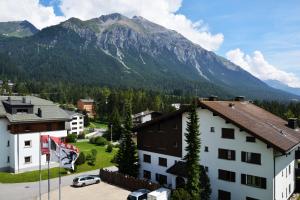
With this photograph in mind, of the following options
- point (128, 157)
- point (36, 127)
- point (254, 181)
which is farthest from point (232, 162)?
point (36, 127)

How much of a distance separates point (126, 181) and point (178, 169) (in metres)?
7.23

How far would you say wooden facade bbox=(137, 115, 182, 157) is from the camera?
41.6 meters

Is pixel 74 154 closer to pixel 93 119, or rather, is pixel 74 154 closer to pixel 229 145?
pixel 229 145

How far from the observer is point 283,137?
36.2m

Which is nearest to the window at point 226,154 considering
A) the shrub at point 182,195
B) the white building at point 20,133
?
the shrub at point 182,195

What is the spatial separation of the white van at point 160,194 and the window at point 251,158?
913 cm

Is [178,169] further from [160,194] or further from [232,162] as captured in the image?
[232,162]

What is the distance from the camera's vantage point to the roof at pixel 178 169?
125ft

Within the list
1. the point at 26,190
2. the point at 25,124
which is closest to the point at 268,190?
the point at 26,190

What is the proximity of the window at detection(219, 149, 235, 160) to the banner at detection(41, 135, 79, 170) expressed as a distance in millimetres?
16896

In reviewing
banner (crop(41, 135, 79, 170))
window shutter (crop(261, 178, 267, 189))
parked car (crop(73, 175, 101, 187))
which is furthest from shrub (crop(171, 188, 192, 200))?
parked car (crop(73, 175, 101, 187))

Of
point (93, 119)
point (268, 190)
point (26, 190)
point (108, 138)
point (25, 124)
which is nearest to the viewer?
point (268, 190)

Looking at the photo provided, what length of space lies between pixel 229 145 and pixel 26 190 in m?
25.5

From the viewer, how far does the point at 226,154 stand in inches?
1460
